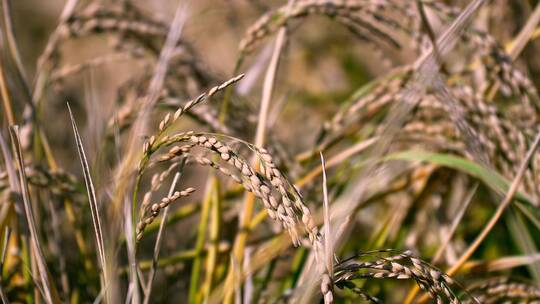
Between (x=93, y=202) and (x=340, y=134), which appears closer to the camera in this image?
(x=93, y=202)

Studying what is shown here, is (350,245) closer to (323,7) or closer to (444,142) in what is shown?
(444,142)

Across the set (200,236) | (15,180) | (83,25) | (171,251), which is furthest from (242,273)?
(83,25)

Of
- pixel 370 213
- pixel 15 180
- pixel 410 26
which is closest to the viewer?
pixel 15 180

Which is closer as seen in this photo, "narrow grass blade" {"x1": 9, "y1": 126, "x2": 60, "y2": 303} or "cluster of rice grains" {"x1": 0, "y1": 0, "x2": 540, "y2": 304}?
"narrow grass blade" {"x1": 9, "y1": 126, "x2": 60, "y2": 303}

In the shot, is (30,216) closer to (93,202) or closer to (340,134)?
(93,202)

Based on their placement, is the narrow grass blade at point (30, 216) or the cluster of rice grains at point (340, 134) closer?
the narrow grass blade at point (30, 216)

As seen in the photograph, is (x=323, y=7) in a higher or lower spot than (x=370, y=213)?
higher

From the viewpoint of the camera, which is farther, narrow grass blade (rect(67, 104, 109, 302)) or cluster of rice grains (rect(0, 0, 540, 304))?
cluster of rice grains (rect(0, 0, 540, 304))

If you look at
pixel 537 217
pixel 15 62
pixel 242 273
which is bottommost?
pixel 537 217

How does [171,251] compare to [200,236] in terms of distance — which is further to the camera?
[171,251]

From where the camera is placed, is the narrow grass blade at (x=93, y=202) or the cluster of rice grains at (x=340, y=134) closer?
the narrow grass blade at (x=93, y=202)

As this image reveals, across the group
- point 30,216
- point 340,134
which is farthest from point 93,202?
point 340,134
